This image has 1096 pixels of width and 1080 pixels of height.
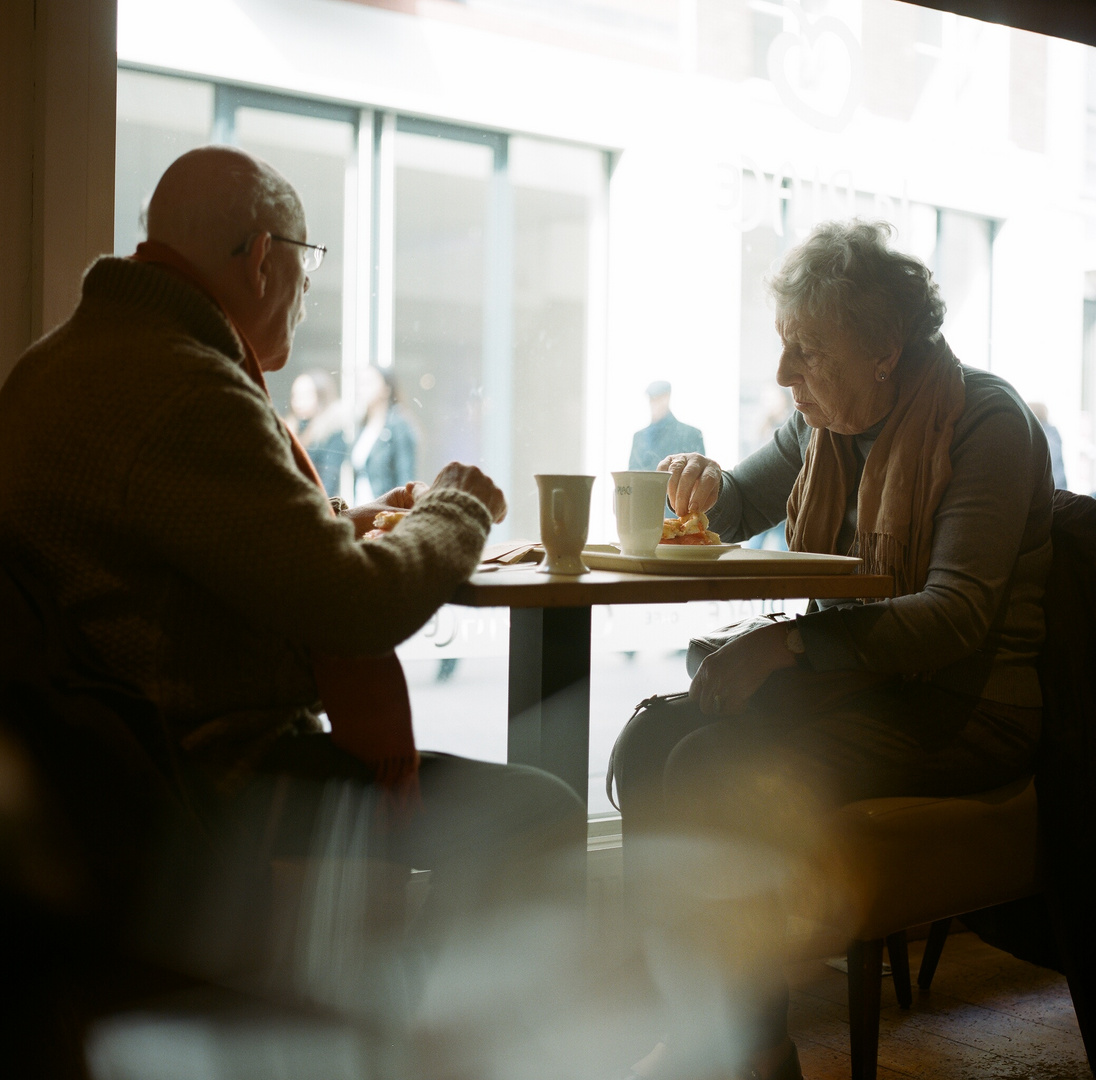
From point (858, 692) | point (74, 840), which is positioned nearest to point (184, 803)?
point (74, 840)

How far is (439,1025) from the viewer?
4.38 ft

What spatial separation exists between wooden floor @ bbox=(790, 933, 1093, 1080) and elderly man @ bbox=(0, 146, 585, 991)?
2.86 ft

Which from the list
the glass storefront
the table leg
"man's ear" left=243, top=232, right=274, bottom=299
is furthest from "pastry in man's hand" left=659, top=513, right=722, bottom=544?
the glass storefront

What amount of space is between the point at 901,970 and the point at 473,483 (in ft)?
4.43

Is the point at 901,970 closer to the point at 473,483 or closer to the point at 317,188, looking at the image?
the point at 473,483

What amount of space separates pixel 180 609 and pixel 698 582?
57 cm

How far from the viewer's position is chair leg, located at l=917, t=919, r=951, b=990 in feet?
6.68

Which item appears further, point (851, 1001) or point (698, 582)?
point (851, 1001)

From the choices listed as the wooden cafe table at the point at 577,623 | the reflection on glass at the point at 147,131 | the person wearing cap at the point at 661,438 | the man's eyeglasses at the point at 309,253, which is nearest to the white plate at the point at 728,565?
the wooden cafe table at the point at 577,623

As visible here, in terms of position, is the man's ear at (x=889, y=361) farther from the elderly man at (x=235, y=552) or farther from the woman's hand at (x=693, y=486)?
the elderly man at (x=235, y=552)

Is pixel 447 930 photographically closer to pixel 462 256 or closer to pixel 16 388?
pixel 16 388

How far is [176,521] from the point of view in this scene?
0.95m

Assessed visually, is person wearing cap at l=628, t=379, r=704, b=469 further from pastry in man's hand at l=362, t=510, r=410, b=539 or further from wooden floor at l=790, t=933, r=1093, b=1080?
pastry in man's hand at l=362, t=510, r=410, b=539

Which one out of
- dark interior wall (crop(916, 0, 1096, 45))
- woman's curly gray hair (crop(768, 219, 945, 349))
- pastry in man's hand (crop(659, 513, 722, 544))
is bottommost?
pastry in man's hand (crop(659, 513, 722, 544))
